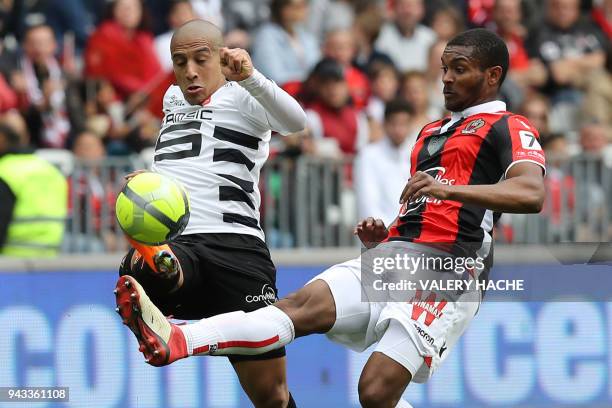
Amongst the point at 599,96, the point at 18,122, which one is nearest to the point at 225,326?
the point at 18,122

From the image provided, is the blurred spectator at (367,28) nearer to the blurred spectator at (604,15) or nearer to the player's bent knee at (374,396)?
the blurred spectator at (604,15)

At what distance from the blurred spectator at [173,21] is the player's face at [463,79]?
20.6 ft

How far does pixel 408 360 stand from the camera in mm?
7574

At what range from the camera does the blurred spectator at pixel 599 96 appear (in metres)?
14.1

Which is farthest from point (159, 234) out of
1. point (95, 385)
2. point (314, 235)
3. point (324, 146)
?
point (324, 146)

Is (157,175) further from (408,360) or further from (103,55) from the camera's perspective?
(103,55)

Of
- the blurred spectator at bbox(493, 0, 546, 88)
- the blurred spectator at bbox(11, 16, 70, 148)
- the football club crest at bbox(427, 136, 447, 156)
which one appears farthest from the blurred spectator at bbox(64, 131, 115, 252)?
the blurred spectator at bbox(493, 0, 546, 88)

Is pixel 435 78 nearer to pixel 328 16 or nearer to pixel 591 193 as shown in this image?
pixel 328 16

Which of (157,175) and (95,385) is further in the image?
(95,385)

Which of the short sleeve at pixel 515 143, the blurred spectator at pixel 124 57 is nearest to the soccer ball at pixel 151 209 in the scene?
the short sleeve at pixel 515 143

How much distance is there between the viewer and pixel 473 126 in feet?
25.2

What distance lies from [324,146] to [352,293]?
4999mm

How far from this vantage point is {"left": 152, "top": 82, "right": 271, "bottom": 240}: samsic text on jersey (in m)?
8.27

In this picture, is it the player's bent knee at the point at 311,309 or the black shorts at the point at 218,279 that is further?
the black shorts at the point at 218,279
